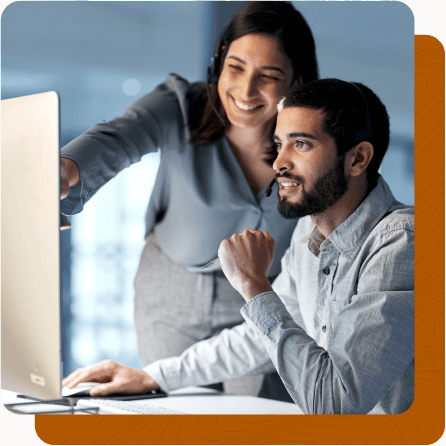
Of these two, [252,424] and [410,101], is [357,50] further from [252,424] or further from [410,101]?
[252,424]

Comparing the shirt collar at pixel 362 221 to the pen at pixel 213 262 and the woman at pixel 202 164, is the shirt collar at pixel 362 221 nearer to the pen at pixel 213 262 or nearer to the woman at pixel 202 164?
the woman at pixel 202 164

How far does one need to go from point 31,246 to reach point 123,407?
22.7 inches

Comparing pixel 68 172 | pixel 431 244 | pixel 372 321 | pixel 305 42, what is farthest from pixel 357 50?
pixel 68 172

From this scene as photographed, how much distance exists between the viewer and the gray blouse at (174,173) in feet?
4.96

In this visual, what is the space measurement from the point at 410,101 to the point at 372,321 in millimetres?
663

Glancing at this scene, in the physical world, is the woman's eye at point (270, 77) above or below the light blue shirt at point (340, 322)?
above

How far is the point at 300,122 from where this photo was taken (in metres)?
1.40

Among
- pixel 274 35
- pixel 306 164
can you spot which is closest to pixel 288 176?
pixel 306 164

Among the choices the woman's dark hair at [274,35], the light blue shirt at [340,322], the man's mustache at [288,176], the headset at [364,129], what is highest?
the woman's dark hair at [274,35]

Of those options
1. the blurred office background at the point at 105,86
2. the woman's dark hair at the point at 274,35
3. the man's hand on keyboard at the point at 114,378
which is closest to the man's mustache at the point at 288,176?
the woman's dark hair at the point at 274,35

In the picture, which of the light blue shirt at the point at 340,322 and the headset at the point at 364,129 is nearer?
the light blue shirt at the point at 340,322

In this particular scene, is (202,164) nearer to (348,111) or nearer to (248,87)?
(248,87)

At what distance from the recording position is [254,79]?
1475 millimetres

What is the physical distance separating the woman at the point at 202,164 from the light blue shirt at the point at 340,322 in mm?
68
